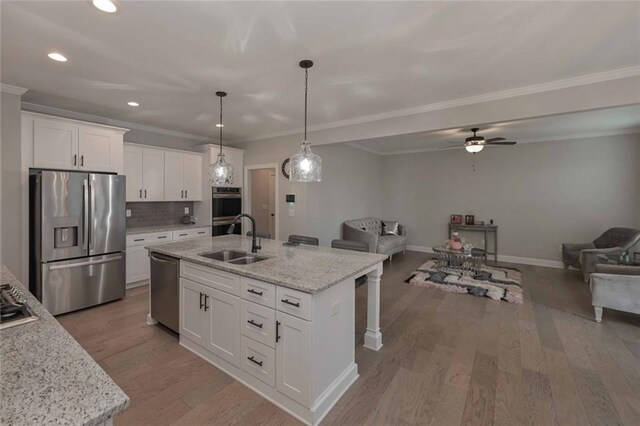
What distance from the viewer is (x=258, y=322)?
6.96 ft

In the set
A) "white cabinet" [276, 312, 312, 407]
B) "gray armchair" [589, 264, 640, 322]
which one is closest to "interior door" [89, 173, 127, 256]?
"white cabinet" [276, 312, 312, 407]

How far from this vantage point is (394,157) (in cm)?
786

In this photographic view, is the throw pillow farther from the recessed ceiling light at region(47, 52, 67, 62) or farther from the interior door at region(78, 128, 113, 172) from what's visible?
the recessed ceiling light at region(47, 52, 67, 62)

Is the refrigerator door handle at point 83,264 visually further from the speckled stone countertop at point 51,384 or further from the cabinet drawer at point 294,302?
the cabinet drawer at point 294,302

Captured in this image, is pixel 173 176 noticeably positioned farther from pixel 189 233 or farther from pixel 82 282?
pixel 82 282

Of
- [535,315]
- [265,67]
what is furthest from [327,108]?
[535,315]

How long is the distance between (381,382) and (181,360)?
178 cm

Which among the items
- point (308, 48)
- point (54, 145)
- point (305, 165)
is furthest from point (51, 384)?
point (54, 145)

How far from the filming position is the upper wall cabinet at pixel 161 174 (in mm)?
4551

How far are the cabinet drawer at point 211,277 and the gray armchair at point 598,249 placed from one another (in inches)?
→ 220

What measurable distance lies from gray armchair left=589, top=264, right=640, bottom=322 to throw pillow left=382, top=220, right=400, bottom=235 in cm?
399

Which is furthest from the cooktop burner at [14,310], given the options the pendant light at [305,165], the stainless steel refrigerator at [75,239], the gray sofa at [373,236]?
the gray sofa at [373,236]

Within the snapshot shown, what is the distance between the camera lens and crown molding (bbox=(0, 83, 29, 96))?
10.1 feet

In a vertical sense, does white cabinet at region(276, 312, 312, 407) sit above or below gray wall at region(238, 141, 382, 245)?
below
